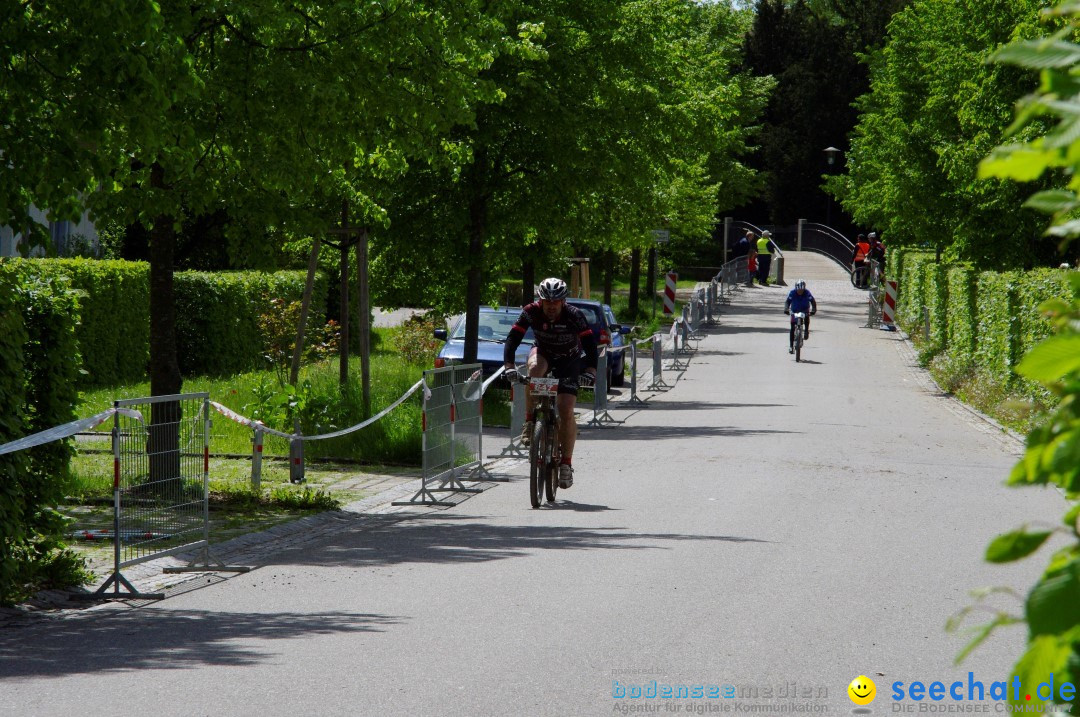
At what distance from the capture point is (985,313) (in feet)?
80.0

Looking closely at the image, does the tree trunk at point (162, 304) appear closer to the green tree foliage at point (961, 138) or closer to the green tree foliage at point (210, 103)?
the green tree foliage at point (210, 103)

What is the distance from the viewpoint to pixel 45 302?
8375 millimetres

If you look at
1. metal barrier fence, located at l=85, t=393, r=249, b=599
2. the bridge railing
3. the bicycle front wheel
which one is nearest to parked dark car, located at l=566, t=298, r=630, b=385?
the bicycle front wheel

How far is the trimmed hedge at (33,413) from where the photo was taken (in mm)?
7617

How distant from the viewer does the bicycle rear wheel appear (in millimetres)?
11693

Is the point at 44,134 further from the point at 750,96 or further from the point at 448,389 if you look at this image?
the point at 750,96

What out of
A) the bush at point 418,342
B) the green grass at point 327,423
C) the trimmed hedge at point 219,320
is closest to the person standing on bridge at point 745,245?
the bush at point 418,342

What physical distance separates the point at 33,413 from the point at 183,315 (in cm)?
1596

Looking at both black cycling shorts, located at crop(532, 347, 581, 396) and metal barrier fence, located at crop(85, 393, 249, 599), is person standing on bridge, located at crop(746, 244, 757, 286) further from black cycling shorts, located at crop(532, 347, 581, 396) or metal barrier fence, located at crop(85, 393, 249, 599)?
metal barrier fence, located at crop(85, 393, 249, 599)

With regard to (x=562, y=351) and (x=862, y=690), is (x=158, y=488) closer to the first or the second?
(x=562, y=351)

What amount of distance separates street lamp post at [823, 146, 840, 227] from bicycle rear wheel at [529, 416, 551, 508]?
177 ft

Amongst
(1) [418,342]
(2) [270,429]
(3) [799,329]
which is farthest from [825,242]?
(2) [270,429]

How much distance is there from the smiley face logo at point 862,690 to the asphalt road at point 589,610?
0.05 metres

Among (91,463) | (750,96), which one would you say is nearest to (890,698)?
(91,463)
